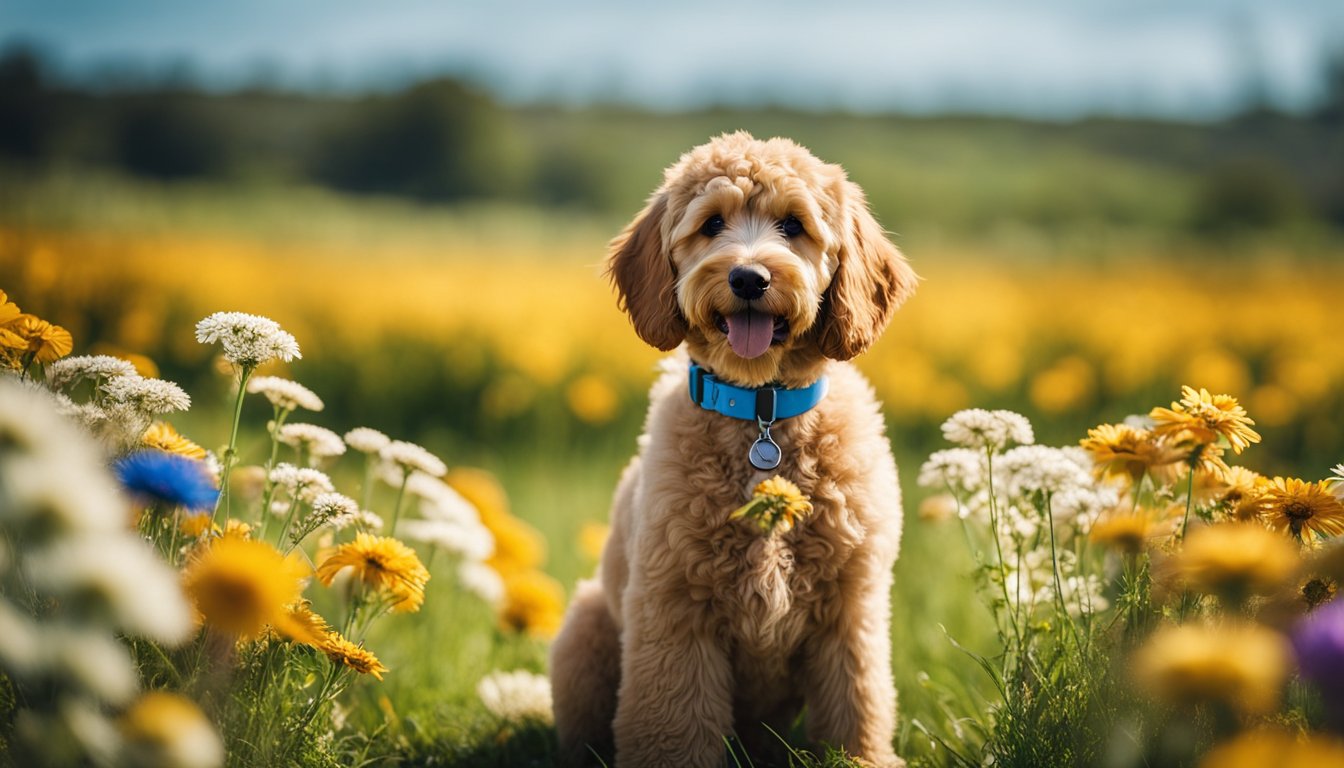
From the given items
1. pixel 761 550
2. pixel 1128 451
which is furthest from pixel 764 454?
pixel 1128 451

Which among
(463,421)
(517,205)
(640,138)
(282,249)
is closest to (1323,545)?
(463,421)

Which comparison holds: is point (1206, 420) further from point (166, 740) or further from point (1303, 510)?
point (166, 740)

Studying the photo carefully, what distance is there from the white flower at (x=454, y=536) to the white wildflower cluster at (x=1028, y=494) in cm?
164

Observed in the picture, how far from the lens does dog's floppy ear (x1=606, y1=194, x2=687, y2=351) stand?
2.93 metres

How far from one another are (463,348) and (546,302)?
1.46 meters

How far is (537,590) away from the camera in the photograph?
3.83 meters

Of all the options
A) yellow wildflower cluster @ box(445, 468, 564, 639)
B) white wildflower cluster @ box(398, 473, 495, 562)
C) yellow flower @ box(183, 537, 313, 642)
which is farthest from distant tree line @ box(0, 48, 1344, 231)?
yellow flower @ box(183, 537, 313, 642)

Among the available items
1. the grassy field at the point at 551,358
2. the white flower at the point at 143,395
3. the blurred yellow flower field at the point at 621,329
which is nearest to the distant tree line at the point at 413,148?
the grassy field at the point at 551,358

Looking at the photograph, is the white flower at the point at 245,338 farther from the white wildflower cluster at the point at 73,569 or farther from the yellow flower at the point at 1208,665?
the yellow flower at the point at 1208,665

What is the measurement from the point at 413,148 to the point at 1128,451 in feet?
85.2

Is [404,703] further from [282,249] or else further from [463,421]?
[282,249]

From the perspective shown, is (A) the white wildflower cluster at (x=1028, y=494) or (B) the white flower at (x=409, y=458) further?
(B) the white flower at (x=409, y=458)

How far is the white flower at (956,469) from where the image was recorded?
2764 millimetres

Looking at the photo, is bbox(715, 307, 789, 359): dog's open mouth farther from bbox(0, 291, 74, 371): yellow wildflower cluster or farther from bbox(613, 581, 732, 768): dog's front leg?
bbox(0, 291, 74, 371): yellow wildflower cluster
